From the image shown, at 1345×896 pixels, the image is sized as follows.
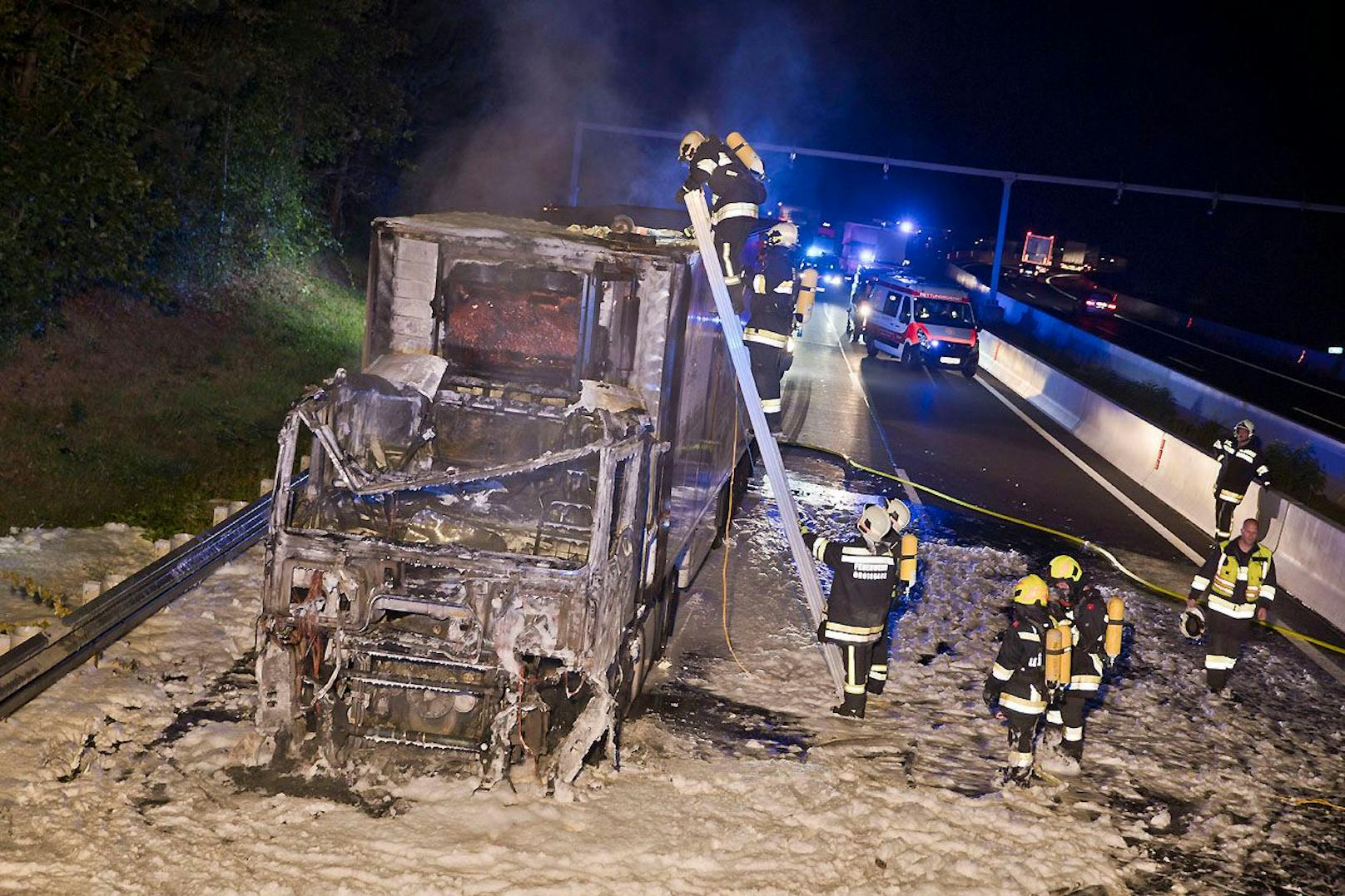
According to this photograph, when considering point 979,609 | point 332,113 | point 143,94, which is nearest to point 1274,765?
point 979,609

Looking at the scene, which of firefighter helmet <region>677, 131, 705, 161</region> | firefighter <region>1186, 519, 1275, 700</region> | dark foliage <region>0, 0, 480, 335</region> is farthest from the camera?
dark foliage <region>0, 0, 480, 335</region>

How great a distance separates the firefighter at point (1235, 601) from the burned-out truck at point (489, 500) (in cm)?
417

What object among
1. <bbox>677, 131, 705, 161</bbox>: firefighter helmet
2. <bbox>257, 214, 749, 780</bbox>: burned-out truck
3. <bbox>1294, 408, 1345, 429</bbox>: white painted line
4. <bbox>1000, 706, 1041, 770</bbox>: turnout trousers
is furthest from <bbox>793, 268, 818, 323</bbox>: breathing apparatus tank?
<bbox>1294, 408, 1345, 429</bbox>: white painted line

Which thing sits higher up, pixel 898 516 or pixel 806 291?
pixel 806 291

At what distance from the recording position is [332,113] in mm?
24031

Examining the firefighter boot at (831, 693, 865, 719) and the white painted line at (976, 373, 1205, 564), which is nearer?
the firefighter boot at (831, 693, 865, 719)

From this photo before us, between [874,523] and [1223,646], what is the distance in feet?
11.1

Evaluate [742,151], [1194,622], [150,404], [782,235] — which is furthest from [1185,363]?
[742,151]

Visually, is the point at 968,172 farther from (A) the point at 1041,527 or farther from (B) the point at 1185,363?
(A) the point at 1041,527

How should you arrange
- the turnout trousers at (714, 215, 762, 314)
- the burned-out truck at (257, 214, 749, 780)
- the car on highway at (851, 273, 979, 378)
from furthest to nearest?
the car on highway at (851, 273, 979, 378), the turnout trousers at (714, 215, 762, 314), the burned-out truck at (257, 214, 749, 780)

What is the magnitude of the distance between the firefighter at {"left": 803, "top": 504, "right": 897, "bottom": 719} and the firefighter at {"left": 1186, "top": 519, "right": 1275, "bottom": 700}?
3.03m

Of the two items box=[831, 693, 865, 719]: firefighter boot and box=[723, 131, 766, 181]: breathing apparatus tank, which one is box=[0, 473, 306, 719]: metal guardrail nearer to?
box=[831, 693, 865, 719]: firefighter boot

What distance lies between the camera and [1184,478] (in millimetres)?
17188

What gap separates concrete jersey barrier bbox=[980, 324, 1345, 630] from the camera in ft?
41.8
